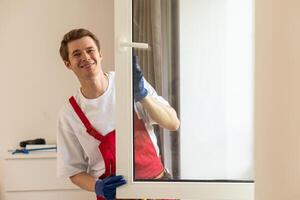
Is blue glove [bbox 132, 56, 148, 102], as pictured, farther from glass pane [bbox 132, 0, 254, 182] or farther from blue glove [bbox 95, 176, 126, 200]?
blue glove [bbox 95, 176, 126, 200]

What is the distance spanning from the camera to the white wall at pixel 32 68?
9.04ft

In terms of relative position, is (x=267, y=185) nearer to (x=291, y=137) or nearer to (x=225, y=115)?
(x=291, y=137)

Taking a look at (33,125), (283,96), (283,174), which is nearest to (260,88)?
(283,96)

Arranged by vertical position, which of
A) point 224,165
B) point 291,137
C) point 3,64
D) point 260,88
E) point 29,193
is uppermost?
point 3,64

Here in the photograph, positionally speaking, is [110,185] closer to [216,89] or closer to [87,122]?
[87,122]

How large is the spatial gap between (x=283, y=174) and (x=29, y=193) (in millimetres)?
2043

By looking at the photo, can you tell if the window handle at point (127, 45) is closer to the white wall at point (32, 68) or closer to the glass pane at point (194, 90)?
the glass pane at point (194, 90)

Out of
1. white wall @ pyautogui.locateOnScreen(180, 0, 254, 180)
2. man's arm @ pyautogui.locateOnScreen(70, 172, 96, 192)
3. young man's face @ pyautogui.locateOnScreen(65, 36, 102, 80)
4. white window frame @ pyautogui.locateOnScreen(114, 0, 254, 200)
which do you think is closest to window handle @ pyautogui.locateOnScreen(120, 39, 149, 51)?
white window frame @ pyautogui.locateOnScreen(114, 0, 254, 200)

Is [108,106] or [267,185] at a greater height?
[108,106]

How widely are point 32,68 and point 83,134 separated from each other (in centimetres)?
144

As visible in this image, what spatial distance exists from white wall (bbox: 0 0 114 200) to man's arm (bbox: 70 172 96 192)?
4.22 ft

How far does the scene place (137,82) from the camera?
130 centimetres

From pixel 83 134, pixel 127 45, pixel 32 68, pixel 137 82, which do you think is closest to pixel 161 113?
pixel 137 82

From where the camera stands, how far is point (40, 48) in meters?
2.77
